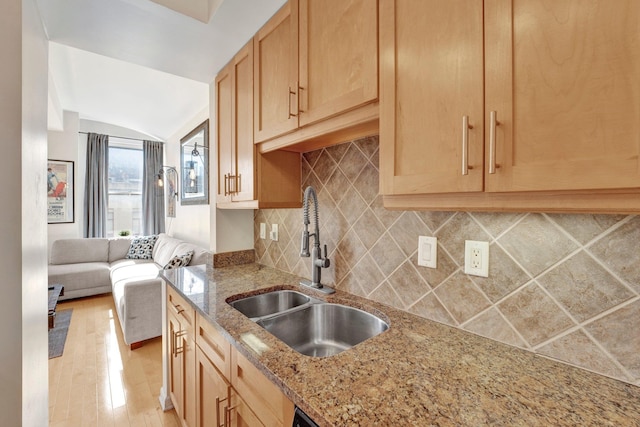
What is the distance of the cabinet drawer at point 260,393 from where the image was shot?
0.75m

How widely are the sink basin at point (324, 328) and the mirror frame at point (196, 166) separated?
238 cm

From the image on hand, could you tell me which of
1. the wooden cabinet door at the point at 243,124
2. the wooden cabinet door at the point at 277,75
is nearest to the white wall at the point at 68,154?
the wooden cabinet door at the point at 243,124

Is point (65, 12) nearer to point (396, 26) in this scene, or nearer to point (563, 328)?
point (396, 26)

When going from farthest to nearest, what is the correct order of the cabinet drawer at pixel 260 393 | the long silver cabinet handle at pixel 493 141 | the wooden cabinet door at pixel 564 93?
the cabinet drawer at pixel 260 393 → the long silver cabinet handle at pixel 493 141 → the wooden cabinet door at pixel 564 93

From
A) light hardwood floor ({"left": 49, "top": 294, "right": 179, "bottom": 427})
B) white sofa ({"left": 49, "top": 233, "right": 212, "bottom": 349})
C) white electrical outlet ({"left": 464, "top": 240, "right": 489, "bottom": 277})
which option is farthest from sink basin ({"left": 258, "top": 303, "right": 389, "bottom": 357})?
white sofa ({"left": 49, "top": 233, "right": 212, "bottom": 349})

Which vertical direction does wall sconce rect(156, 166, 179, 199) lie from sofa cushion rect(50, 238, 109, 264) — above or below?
above

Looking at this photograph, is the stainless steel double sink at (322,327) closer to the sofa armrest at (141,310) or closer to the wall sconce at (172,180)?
the sofa armrest at (141,310)

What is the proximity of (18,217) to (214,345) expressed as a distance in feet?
2.76

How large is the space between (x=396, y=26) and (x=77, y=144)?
578 cm

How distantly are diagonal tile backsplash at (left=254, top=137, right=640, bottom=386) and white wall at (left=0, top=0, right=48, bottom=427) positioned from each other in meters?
1.26

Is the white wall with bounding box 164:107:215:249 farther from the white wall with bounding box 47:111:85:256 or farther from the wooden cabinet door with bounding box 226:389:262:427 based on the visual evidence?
the wooden cabinet door with bounding box 226:389:262:427

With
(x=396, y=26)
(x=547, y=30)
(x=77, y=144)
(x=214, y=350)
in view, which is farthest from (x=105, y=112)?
(x=547, y=30)

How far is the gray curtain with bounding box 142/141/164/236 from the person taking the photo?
546cm

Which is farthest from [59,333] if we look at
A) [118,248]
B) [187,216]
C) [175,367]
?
[175,367]
